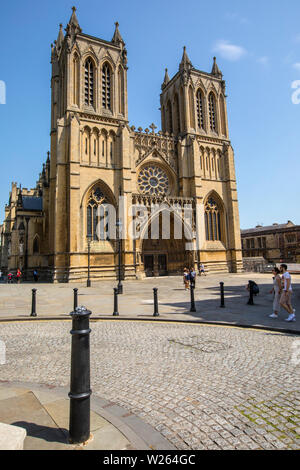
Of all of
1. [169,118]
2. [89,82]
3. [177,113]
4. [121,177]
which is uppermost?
[169,118]

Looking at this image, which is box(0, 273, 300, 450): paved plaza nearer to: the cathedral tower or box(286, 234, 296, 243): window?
the cathedral tower

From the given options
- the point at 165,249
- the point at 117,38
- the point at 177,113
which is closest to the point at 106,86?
the point at 117,38

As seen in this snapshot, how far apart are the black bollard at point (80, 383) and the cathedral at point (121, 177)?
21.0 m

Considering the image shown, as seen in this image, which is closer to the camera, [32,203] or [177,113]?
[177,113]

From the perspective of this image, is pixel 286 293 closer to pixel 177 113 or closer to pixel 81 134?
pixel 81 134

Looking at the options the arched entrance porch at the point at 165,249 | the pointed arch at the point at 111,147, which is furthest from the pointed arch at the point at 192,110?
the arched entrance porch at the point at 165,249

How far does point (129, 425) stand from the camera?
2723 millimetres

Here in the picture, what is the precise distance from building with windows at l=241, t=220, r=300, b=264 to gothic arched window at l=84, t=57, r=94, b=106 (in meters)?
42.7

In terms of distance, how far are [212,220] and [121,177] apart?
498 inches

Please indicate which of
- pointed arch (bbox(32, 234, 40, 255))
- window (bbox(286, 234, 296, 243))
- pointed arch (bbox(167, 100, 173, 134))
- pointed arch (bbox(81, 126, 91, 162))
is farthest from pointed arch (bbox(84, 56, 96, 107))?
window (bbox(286, 234, 296, 243))

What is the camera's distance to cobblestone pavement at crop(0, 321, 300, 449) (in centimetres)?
269

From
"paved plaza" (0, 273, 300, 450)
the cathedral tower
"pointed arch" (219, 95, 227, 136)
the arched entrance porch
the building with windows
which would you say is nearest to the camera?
"paved plaza" (0, 273, 300, 450)

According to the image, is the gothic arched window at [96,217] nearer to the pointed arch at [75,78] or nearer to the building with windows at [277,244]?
the pointed arch at [75,78]

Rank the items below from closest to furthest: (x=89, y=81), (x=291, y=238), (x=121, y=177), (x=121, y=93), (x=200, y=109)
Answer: (x=121, y=177)
(x=89, y=81)
(x=121, y=93)
(x=200, y=109)
(x=291, y=238)
